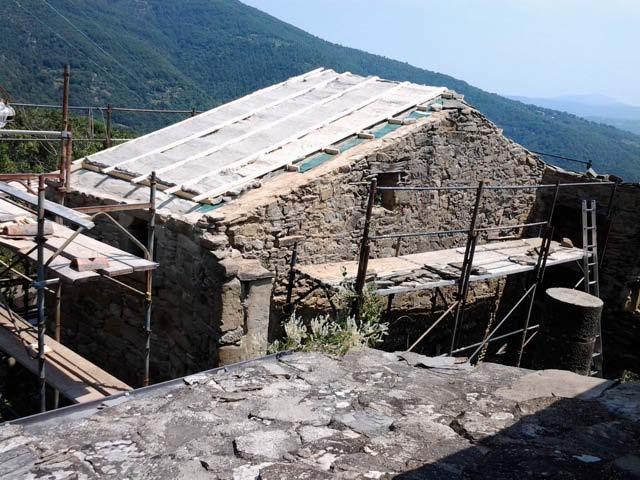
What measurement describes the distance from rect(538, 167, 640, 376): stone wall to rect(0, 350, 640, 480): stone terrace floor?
7.65 m

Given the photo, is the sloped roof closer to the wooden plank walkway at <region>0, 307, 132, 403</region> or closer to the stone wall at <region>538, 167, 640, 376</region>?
the wooden plank walkway at <region>0, 307, 132, 403</region>

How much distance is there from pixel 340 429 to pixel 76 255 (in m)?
3.18

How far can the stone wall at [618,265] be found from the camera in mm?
11180

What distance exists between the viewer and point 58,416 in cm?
359

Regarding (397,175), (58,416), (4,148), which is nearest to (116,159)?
(397,175)

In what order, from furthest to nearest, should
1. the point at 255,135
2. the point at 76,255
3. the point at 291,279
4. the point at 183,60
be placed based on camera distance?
the point at 183,60
the point at 255,135
the point at 291,279
the point at 76,255

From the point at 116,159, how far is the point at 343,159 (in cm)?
337

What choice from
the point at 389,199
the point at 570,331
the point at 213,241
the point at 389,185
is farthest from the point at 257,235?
the point at 570,331

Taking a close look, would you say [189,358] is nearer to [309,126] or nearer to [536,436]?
[309,126]

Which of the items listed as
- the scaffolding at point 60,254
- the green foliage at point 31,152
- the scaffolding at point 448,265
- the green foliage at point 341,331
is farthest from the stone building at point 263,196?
the green foliage at point 31,152

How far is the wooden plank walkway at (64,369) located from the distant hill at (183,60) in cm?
3131

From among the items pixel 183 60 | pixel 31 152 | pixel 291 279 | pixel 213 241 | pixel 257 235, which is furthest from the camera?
pixel 183 60

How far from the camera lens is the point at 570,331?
770 cm

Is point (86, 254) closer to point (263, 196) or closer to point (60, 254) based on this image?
point (60, 254)
